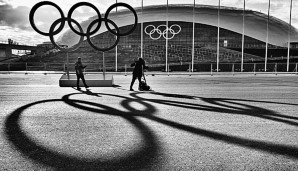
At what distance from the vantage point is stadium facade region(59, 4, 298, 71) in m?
43.0

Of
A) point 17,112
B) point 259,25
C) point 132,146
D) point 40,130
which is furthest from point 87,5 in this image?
point 259,25

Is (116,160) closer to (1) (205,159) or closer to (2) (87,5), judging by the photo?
(1) (205,159)

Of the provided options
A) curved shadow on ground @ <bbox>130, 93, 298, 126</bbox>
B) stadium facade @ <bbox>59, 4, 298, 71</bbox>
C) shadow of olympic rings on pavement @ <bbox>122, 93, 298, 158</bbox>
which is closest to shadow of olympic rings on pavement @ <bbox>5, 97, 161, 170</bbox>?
shadow of olympic rings on pavement @ <bbox>122, 93, 298, 158</bbox>

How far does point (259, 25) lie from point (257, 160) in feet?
159

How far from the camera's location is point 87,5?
15742mm

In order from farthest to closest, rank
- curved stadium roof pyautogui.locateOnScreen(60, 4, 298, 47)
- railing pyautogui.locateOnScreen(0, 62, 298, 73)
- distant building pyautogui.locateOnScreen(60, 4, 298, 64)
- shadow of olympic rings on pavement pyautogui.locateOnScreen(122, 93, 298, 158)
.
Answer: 1. curved stadium roof pyautogui.locateOnScreen(60, 4, 298, 47)
2. distant building pyautogui.locateOnScreen(60, 4, 298, 64)
3. railing pyautogui.locateOnScreen(0, 62, 298, 73)
4. shadow of olympic rings on pavement pyautogui.locateOnScreen(122, 93, 298, 158)

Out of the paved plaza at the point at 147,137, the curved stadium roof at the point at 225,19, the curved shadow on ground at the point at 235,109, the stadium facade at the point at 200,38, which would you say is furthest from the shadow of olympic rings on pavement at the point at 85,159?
the curved stadium roof at the point at 225,19

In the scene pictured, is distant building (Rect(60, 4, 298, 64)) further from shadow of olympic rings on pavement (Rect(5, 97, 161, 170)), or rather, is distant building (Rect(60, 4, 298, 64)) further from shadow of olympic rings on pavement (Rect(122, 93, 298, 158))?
shadow of olympic rings on pavement (Rect(5, 97, 161, 170))

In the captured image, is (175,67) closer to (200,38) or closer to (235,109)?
(200,38)

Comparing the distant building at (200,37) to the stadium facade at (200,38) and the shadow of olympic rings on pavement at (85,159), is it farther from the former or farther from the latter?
the shadow of olympic rings on pavement at (85,159)

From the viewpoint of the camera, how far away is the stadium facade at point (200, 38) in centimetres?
4297

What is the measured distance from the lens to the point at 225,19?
48.4 m

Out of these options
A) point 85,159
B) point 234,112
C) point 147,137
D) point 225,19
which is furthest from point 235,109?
point 225,19

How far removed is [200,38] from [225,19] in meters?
6.42
